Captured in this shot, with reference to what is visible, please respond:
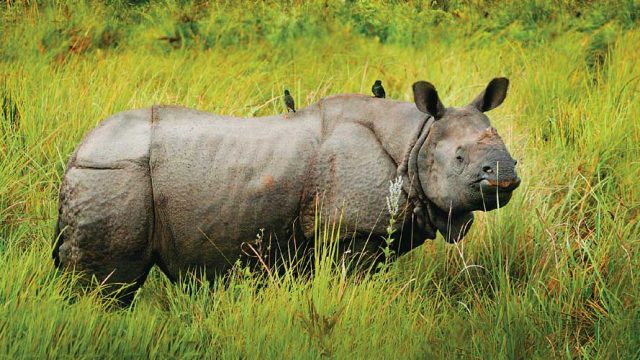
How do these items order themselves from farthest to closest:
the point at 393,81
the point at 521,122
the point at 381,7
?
1. the point at 381,7
2. the point at 393,81
3. the point at 521,122

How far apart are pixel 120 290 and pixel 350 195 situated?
115 cm

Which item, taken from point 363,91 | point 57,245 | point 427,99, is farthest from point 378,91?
point 363,91

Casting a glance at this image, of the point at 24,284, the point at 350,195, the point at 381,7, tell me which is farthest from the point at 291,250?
the point at 381,7

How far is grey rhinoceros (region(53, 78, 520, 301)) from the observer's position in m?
4.63

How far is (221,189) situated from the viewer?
4.74m

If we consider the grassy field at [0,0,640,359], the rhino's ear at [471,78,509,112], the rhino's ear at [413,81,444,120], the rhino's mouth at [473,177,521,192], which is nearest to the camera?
the grassy field at [0,0,640,359]

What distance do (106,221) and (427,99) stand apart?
5.16 ft

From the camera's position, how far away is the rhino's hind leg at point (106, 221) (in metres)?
4.62

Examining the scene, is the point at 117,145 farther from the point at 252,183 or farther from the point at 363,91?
the point at 363,91

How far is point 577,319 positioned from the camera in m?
4.77

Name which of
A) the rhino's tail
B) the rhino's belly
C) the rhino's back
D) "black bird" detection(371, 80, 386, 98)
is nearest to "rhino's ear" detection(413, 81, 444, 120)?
"black bird" detection(371, 80, 386, 98)

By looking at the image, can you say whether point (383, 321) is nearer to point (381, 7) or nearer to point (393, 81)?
point (393, 81)

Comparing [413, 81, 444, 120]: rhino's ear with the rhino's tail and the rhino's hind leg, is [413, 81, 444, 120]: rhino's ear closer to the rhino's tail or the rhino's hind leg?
the rhino's hind leg

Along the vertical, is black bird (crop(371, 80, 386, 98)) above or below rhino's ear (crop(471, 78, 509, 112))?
Answer: below
